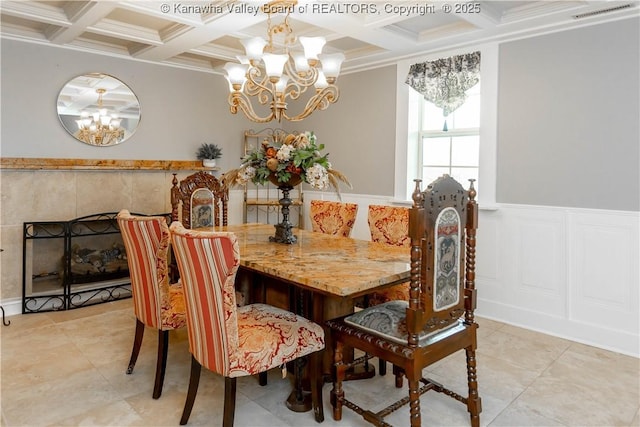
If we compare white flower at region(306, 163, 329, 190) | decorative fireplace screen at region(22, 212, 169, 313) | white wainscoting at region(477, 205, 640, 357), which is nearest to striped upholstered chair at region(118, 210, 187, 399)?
white flower at region(306, 163, 329, 190)

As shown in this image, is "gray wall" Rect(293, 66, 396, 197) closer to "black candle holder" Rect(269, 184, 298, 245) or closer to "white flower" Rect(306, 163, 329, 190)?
"black candle holder" Rect(269, 184, 298, 245)

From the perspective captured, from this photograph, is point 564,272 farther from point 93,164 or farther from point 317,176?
point 93,164

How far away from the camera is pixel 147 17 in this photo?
359 centimetres

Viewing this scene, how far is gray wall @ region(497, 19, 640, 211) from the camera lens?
310 centimetres

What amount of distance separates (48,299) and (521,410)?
156 inches

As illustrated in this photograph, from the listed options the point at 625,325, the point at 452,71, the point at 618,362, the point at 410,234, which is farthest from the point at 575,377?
the point at 452,71

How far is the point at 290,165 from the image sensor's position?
2.68 m

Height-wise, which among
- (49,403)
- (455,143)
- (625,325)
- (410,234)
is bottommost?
(49,403)

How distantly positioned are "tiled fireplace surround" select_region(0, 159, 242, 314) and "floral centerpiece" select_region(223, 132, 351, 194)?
2173 mm

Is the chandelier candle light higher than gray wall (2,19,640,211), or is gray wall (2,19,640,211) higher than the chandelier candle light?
gray wall (2,19,640,211)

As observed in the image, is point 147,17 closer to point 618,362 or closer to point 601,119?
point 601,119

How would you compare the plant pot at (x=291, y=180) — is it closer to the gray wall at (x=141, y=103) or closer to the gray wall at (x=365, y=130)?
the gray wall at (x=365, y=130)

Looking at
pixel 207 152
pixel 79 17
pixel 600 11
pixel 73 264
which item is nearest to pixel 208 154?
pixel 207 152

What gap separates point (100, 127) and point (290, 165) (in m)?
2.63
